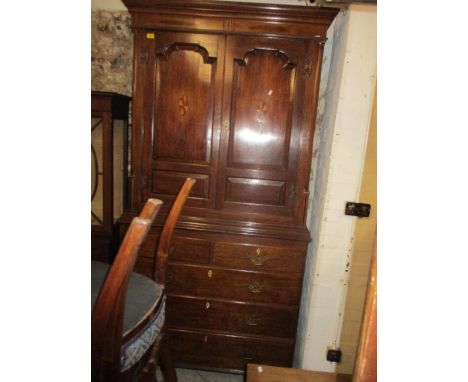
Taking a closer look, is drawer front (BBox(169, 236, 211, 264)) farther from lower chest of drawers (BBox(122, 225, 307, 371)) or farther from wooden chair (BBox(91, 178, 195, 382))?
wooden chair (BBox(91, 178, 195, 382))

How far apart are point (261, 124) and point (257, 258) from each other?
2.50 ft

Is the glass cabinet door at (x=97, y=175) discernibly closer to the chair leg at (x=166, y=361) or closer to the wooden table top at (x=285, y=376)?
the chair leg at (x=166, y=361)

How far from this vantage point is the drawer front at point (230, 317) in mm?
1706

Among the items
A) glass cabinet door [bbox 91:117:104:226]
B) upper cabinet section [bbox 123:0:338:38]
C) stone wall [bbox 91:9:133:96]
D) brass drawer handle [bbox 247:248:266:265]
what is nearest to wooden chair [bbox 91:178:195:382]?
brass drawer handle [bbox 247:248:266:265]

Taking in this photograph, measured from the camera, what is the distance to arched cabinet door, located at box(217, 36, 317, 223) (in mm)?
1571

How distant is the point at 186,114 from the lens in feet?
5.43

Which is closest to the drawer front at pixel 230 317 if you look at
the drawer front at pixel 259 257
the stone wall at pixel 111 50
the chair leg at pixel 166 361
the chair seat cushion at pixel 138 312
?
the drawer front at pixel 259 257

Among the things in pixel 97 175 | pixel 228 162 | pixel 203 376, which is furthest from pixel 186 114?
pixel 203 376

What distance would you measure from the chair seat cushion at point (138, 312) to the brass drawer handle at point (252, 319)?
0.78 meters
